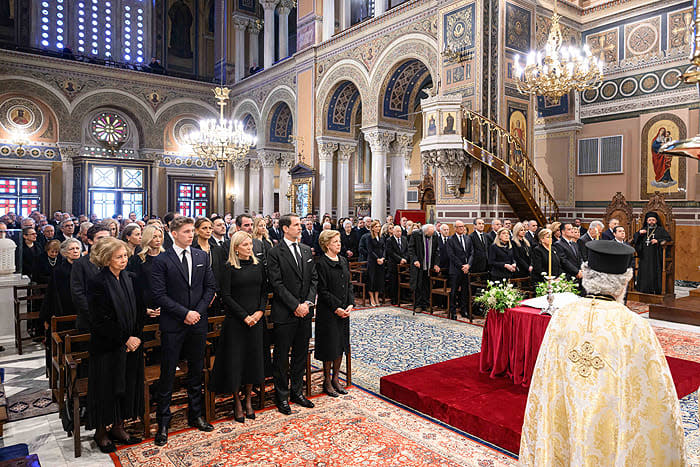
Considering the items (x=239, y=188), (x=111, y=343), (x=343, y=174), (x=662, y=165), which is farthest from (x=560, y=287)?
(x=239, y=188)

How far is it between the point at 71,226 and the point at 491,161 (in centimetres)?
762

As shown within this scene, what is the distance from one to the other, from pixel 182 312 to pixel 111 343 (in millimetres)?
525

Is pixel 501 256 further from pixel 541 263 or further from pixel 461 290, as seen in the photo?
pixel 461 290

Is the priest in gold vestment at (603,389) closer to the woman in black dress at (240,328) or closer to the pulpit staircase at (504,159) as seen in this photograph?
the woman in black dress at (240,328)

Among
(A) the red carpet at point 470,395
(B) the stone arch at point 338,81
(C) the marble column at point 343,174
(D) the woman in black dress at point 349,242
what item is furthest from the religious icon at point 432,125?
(C) the marble column at point 343,174

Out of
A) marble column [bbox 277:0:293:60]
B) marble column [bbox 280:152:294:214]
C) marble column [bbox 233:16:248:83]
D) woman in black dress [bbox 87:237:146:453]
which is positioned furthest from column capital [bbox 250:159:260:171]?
woman in black dress [bbox 87:237:146:453]

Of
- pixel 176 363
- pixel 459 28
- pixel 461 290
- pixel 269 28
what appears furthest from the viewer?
pixel 269 28

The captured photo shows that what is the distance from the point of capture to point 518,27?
1094cm

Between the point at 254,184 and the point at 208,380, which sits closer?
the point at 208,380

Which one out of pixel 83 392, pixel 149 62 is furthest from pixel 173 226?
pixel 149 62

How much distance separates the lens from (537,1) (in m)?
11.4

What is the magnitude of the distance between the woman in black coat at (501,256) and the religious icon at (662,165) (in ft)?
20.2

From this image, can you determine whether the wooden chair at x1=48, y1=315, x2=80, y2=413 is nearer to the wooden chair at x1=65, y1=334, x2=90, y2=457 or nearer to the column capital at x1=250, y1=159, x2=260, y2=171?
the wooden chair at x1=65, y1=334, x2=90, y2=457

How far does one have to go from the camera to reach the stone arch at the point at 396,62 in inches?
471
